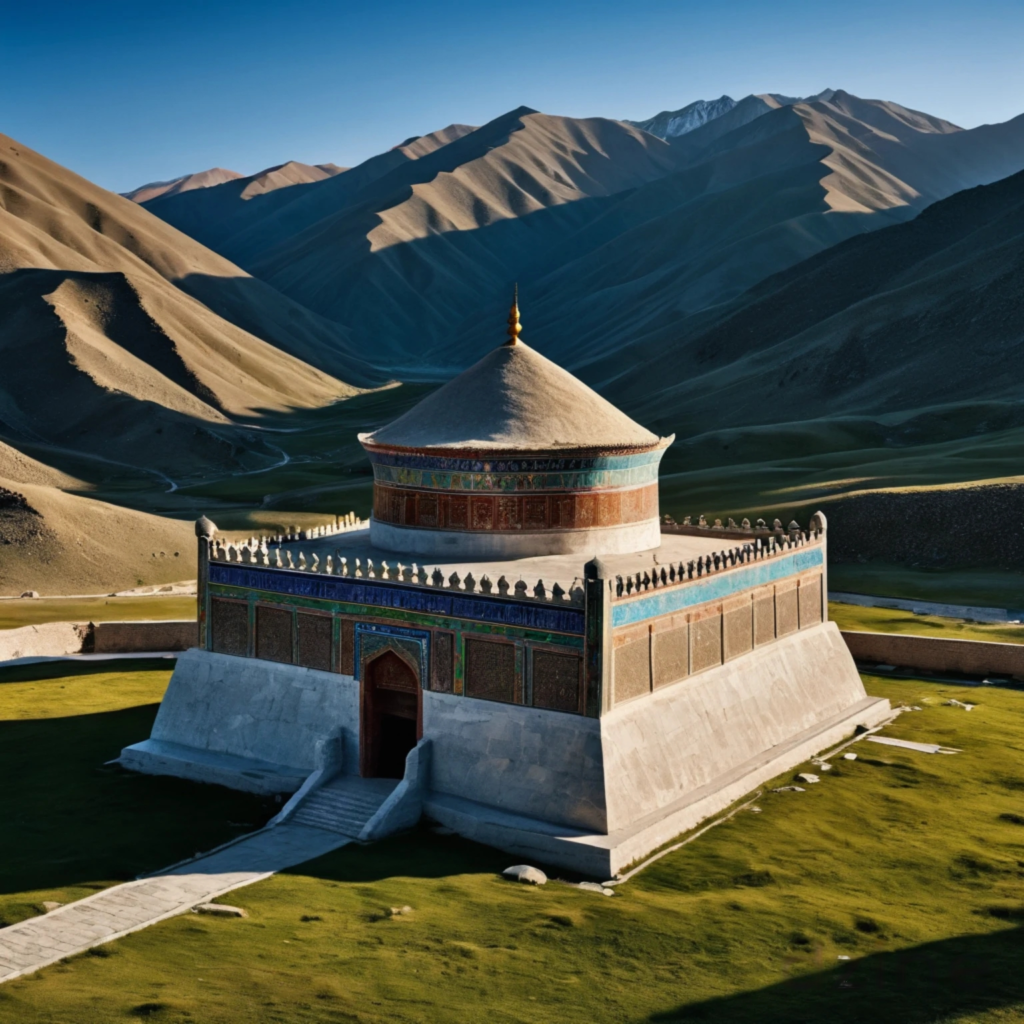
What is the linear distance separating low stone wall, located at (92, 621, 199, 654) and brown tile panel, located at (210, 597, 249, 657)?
425 inches

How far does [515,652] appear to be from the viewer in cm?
2088

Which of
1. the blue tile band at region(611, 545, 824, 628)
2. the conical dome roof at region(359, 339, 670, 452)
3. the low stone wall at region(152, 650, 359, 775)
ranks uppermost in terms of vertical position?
the conical dome roof at region(359, 339, 670, 452)

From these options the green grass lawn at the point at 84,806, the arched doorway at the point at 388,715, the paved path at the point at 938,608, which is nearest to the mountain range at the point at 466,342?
the paved path at the point at 938,608

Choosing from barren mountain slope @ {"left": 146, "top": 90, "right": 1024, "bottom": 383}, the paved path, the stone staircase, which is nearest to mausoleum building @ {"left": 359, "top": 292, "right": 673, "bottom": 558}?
the stone staircase

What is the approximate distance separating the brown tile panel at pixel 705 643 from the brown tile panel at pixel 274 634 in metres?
7.07

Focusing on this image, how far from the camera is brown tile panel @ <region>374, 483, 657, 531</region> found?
2448cm

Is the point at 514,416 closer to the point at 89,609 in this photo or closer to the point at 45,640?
the point at 45,640

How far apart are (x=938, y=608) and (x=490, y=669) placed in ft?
71.1

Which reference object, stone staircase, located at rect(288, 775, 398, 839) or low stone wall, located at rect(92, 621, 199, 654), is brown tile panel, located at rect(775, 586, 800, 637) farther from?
low stone wall, located at rect(92, 621, 199, 654)

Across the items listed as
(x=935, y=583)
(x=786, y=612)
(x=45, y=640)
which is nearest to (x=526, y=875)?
(x=786, y=612)

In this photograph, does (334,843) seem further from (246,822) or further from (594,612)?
(594,612)

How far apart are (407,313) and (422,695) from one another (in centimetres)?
16317

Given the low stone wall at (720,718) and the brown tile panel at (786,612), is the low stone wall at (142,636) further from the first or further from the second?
the low stone wall at (720,718)

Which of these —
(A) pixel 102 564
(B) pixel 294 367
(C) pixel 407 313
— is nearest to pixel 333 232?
(C) pixel 407 313
